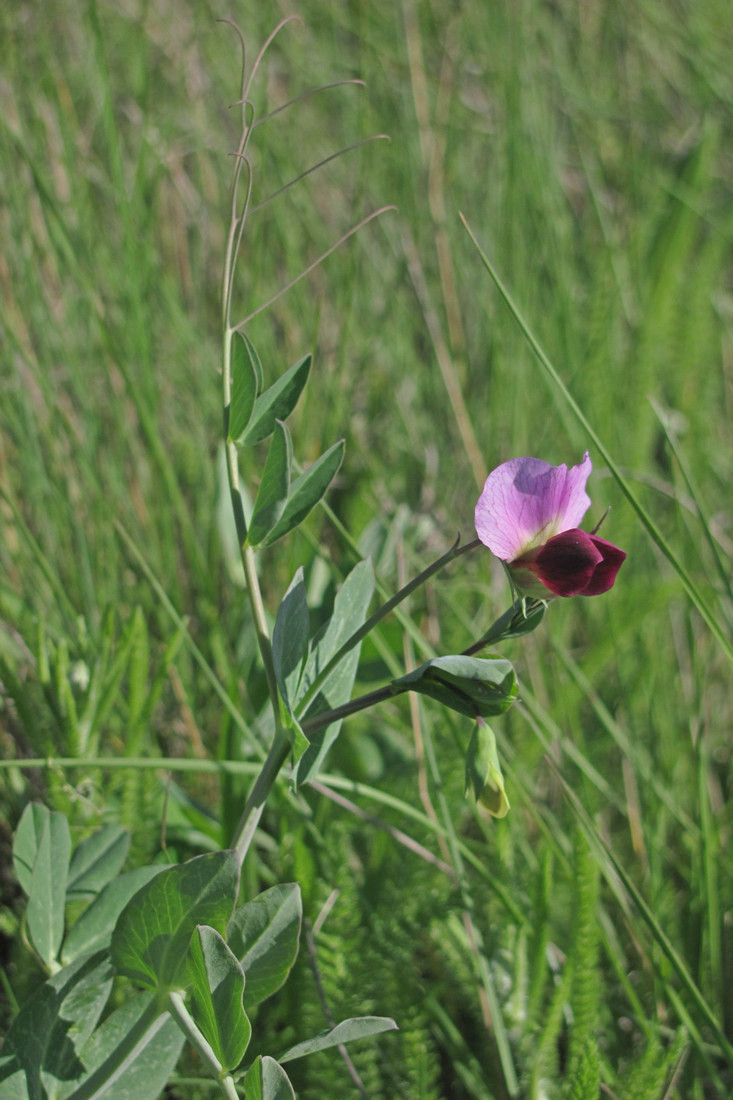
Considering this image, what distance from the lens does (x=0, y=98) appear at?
1178mm

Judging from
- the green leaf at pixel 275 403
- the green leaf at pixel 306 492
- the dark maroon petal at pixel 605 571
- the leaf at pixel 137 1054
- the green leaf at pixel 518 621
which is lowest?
the leaf at pixel 137 1054

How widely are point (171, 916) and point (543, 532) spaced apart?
281 mm

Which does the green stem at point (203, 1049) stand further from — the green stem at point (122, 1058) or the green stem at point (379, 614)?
the green stem at point (379, 614)

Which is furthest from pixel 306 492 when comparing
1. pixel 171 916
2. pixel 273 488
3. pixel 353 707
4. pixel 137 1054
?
pixel 137 1054

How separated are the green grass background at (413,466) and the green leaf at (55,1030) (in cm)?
17

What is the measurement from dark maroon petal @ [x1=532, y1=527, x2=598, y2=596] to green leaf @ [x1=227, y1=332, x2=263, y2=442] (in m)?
0.19

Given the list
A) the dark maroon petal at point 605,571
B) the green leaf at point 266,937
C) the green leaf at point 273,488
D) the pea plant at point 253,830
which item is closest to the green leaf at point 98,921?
the pea plant at point 253,830

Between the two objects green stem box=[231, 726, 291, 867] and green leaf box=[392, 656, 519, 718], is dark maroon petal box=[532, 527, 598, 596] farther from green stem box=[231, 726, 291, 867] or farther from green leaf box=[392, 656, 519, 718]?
green stem box=[231, 726, 291, 867]

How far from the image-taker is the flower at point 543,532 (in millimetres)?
435

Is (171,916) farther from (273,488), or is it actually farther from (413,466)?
(413,466)

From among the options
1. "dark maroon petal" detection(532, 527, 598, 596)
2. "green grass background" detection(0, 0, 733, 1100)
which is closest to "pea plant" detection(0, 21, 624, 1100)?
"dark maroon petal" detection(532, 527, 598, 596)

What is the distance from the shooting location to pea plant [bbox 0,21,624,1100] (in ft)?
1.44

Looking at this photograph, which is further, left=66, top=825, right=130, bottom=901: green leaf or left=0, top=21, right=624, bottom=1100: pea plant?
left=66, top=825, right=130, bottom=901: green leaf

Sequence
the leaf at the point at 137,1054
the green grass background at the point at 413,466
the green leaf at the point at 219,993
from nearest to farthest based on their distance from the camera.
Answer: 1. the green leaf at the point at 219,993
2. the leaf at the point at 137,1054
3. the green grass background at the point at 413,466
